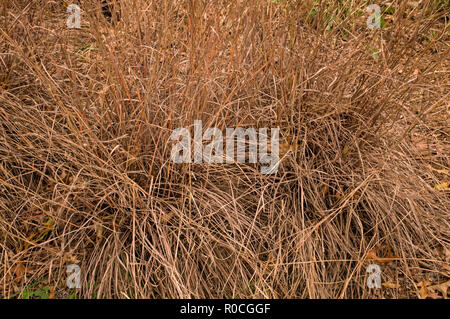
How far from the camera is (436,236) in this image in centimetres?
217

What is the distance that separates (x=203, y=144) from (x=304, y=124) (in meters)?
0.53

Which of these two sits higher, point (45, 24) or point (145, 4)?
point (45, 24)

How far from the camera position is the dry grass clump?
1.91 metres

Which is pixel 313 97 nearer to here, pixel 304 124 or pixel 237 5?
pixel 304 124

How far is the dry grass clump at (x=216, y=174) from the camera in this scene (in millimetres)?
1910

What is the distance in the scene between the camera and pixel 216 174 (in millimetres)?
2164

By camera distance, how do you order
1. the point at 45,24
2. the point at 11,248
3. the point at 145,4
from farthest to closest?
the point at 45,24 → the point at 145,4 → the point at 11,248
